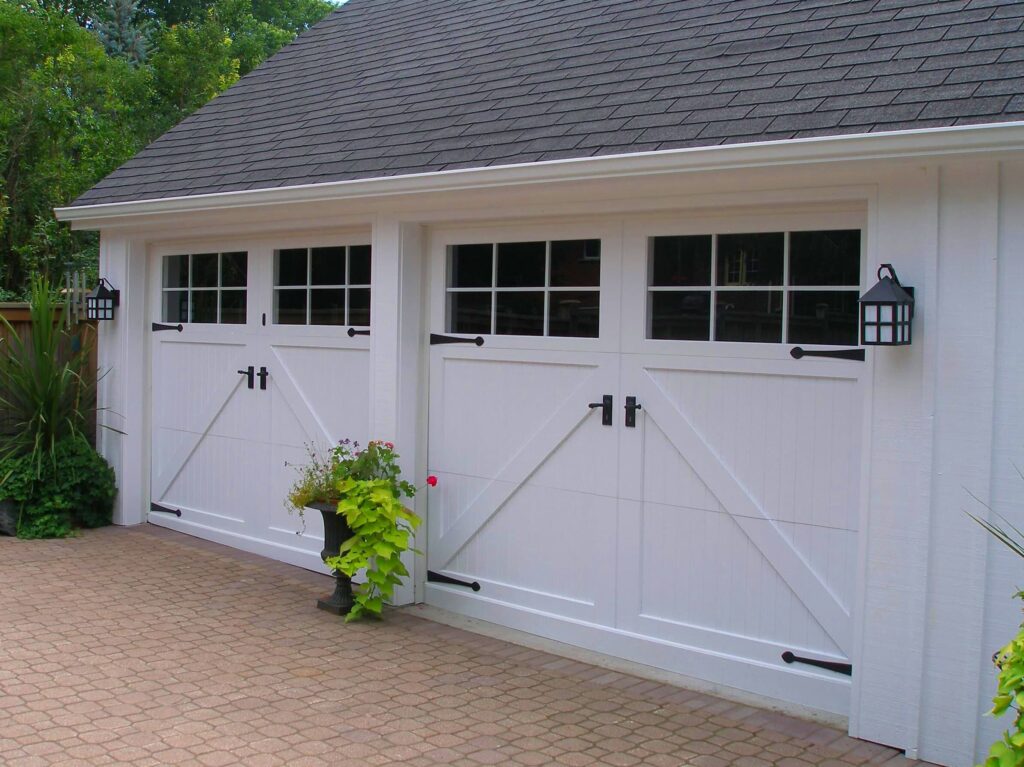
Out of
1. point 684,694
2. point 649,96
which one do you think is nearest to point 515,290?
point 649,96

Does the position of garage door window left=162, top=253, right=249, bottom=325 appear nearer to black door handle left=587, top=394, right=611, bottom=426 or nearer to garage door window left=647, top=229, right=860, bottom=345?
black door handle left=587, top=394, right=611, bottom=426

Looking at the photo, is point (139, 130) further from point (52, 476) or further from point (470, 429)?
point (470, 429)

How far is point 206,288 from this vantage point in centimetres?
794

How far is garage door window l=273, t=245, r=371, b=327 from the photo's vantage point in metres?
6.78

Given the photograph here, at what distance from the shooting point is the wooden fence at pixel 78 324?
27.0 ft

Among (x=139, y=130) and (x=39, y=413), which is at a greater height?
(x=139, y=130)

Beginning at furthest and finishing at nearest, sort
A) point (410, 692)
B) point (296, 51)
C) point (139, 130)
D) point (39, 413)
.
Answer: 1. point (139, 130)
2. point (296, 51)
3. point (39, 413)
4. point (410, 692)

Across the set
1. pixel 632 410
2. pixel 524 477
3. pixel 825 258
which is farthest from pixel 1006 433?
pixel 524 477

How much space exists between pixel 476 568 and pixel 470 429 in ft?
2.60

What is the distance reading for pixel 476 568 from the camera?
6.04 metres

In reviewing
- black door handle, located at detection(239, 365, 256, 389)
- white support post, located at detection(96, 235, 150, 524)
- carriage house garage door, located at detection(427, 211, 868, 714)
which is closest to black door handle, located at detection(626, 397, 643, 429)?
carriage house garage door, located at detection(427, 211, 868, 714)

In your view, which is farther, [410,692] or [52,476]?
[52,476]

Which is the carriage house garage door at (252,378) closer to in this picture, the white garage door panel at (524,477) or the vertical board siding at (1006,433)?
the white garage door panel at (524,477)

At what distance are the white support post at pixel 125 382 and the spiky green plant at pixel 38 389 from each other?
235 mm
